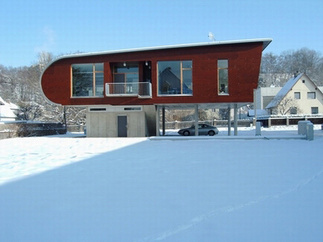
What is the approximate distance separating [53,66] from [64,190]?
62.6ft

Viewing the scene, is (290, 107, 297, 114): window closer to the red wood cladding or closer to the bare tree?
the bare tree

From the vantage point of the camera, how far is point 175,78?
70.5ft

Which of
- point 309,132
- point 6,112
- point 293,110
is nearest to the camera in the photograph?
point 309,132

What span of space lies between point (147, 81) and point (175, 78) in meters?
2.54

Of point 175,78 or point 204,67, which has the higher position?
point 204,67

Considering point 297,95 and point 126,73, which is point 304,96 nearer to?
point 297,95

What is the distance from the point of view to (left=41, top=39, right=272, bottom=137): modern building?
20.7 meters

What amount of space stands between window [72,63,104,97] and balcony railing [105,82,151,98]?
35.1 inches

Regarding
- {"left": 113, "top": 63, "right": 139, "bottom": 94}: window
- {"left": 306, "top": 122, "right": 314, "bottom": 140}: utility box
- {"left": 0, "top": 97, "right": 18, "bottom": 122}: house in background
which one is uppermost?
{"left": 113, "top": 63, "right": 139, "bottom": 94}: window

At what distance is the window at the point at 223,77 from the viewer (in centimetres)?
2089

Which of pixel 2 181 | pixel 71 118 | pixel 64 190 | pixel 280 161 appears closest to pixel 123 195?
pixel 64 190

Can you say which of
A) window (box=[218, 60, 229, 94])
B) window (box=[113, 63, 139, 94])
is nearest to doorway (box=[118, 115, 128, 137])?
window (box=[113, 63, 139, 94])

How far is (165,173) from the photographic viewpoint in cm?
773

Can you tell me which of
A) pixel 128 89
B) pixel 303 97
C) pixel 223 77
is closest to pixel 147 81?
pixel 128 89
